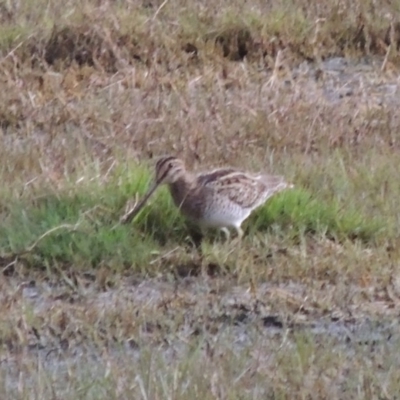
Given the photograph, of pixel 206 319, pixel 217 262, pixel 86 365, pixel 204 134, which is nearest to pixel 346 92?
pixel 204 134

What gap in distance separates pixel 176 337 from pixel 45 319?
25.3 inches

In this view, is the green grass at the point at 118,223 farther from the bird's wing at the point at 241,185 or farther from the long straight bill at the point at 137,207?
the bird's wing at the point at 241,185

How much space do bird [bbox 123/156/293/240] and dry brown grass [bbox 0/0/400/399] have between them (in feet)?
0.41

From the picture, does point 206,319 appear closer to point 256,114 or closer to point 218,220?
point 218,220

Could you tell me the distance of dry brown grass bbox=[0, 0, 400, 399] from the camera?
5449 mm

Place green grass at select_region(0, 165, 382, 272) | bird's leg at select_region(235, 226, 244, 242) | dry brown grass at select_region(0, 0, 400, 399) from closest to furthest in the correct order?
dry brown grass at select_region(0, 0, 400, 399) → green grass at select_region(0, 165, 382, 272) → bird's leg at select_region(235, 226, 244, 242)

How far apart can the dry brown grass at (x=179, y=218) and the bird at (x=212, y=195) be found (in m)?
0.13

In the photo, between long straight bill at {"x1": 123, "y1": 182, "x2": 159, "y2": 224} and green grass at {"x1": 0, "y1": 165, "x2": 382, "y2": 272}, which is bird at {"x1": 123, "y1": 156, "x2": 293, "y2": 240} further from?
green grass at {"x1": 0, "y1": 165, "x2": 382, "y2": 272}

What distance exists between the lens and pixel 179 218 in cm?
709

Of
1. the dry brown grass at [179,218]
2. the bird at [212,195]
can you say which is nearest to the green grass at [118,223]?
the dry brown grass at [179,218]

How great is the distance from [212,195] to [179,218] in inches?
10.7

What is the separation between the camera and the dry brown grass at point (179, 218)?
5449 millimetres

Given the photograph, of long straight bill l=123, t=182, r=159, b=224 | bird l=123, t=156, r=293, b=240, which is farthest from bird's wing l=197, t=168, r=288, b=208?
long straight bill l=123, t=182, r=159, b=224

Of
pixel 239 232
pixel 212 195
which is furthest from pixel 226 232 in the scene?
pixel 212 195
